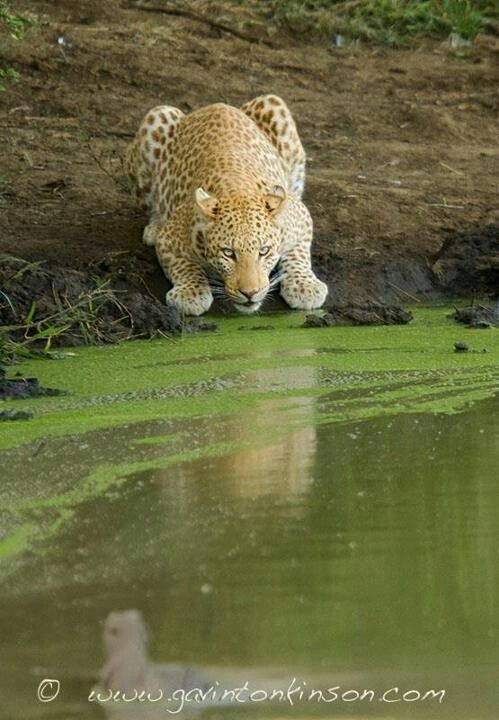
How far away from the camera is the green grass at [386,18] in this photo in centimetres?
1614

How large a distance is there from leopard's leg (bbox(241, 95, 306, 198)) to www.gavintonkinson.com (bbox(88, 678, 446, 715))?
8.34 meters

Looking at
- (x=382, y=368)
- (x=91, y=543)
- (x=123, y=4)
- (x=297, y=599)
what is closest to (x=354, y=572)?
(x=297, y=599)

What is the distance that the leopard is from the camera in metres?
10.8

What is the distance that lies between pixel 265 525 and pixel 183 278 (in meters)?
5.22

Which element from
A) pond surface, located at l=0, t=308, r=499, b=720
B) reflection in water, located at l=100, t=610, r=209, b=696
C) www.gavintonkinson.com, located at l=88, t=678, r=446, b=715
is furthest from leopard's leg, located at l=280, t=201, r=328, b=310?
www.gavintonkinson.com, located at l=88, t=678, r=446, b=715

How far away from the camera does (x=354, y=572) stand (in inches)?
215

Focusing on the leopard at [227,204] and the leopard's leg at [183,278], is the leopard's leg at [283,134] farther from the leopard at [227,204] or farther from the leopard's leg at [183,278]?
the leopard's leg at [183,278]

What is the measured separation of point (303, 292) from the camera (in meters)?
11.2

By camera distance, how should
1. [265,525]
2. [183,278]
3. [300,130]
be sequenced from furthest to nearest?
[300,130]
[183,278]
[265,525]

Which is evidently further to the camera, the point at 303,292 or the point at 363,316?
the point at 303,292

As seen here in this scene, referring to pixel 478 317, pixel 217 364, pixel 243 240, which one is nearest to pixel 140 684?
pixel 217 364

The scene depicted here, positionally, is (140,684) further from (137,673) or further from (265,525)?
(265,525)

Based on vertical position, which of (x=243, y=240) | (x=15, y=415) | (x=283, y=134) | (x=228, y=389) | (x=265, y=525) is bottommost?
(x=283, y=134)

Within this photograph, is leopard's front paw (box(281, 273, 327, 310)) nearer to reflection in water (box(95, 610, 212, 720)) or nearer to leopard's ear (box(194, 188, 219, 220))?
leopard's ear (box(194, 188, 219, 220))
